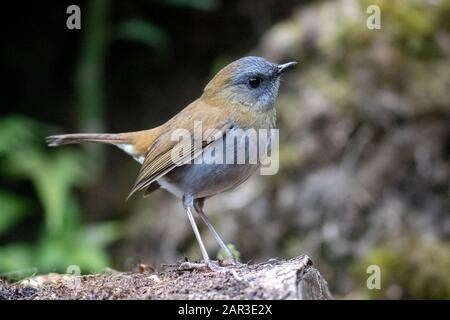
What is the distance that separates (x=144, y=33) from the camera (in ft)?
26.0

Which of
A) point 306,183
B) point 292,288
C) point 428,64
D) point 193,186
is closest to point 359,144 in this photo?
point 306,183

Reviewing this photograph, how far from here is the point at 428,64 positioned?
639 centimetres

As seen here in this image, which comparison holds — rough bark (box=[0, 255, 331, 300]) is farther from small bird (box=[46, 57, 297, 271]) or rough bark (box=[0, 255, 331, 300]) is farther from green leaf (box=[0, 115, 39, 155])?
green leaf (box=[0, 115, 39, 155])

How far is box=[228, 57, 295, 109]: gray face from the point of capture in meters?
4.29

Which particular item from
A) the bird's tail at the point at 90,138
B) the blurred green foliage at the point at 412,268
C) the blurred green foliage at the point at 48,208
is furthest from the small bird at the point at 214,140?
the blurred green foliage at the point at 48,208

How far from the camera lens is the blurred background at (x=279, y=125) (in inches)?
227

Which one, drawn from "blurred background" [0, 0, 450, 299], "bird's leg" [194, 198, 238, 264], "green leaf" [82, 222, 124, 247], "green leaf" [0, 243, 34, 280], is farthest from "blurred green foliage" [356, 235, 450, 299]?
"green leaf" [0, 243, 34, 280]

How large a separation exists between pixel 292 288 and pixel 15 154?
203 inches

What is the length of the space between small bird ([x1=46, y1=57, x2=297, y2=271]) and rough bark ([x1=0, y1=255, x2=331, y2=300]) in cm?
54

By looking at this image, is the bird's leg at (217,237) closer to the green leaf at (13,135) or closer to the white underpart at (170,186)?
the white underpart at (170,186)

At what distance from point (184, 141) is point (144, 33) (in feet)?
13.4

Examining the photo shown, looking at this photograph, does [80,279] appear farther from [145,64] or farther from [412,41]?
[145,64]

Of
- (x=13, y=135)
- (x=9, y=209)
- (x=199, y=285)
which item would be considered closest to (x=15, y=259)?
(x=9, y=209)

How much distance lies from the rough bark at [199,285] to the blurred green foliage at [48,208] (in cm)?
294
